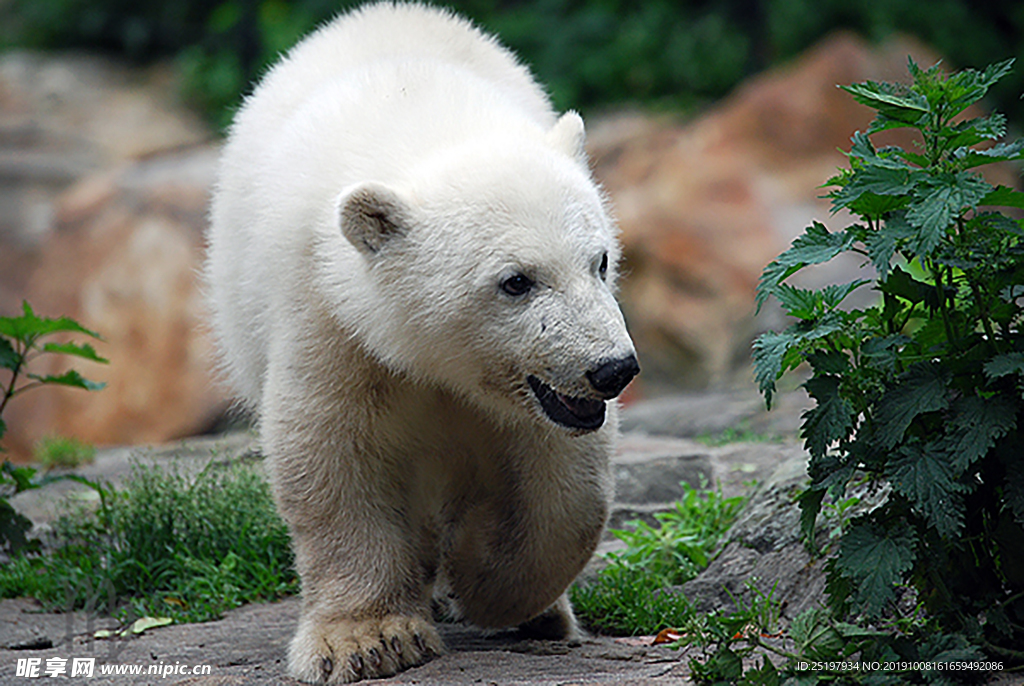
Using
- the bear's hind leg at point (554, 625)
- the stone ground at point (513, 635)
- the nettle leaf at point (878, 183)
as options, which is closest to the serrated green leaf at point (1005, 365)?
the nettle leaf at point (878, 183)

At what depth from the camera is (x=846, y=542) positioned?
2721mm

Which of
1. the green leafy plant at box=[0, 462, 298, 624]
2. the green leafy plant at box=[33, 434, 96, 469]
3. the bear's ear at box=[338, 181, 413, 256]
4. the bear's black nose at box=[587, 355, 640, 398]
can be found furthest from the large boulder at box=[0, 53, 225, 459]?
the bear's black nose at box=[587, 355, 640, 398]

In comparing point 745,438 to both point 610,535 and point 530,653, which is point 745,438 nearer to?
point 610,535

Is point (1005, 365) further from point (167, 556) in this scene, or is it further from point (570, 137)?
point (167, 556)

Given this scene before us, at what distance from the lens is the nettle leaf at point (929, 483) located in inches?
102

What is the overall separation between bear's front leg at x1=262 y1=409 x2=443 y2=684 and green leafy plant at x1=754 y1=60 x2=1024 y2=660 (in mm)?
1413

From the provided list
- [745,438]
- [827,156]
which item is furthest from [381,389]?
[827,156]

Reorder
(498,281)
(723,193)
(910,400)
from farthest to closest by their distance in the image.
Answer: (723,193) < (498,281) < (910,400)

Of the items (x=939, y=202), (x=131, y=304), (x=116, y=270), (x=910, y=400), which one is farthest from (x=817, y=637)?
(x=116, y=270)

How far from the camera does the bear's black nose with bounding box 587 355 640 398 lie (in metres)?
3.10

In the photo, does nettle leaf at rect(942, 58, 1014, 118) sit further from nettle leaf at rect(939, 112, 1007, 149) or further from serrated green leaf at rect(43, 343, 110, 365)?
serrated green leaf at rect(43, 343, 110, 365)

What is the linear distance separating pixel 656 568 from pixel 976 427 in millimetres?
1984

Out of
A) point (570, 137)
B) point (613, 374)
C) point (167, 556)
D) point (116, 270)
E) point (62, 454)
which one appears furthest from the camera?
point (116, 270)

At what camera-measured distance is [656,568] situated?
14.5ft
